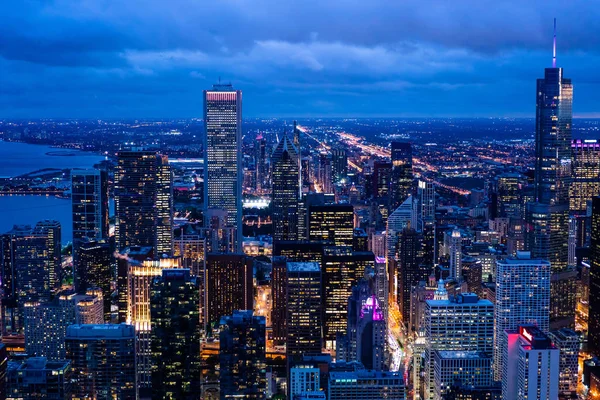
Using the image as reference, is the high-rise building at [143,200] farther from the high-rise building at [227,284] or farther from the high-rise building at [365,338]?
the high-rise building at [365,338]

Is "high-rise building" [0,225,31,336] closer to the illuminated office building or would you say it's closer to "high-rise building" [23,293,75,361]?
"high-rise building" [23,293,75,361]

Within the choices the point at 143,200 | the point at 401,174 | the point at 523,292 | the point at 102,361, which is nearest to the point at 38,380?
the point at 102,361

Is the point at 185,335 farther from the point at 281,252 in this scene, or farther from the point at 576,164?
the point at 576,164

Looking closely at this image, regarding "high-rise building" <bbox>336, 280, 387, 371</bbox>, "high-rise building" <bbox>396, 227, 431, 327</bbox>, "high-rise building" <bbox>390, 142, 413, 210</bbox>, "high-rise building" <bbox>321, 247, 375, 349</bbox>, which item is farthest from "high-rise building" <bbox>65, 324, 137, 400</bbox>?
"high-rise building" <bbox>390, 142, 413, 210</bbox>

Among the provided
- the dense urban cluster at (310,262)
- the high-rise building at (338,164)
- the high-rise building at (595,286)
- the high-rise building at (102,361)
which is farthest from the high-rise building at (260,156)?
the high-rise building at (102,361)

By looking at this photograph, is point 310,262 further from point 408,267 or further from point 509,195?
point 509,195

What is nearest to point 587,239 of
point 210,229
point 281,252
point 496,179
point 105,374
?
point 496,179

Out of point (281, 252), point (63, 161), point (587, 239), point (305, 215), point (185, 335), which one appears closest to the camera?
point (185, 335)
